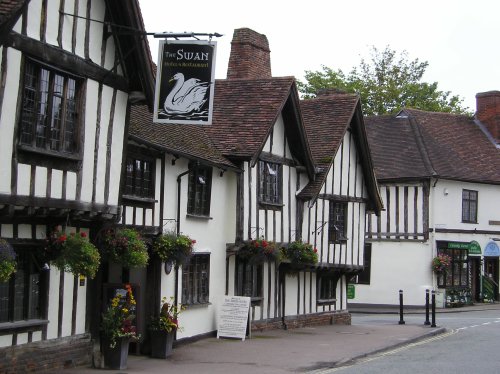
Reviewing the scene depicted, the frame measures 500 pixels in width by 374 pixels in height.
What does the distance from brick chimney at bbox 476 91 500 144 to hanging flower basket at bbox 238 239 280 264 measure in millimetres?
24973

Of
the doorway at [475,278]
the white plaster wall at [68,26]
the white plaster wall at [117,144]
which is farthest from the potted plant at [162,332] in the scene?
the doorway at [475,278]

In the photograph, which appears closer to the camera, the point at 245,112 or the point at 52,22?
the point at 52,22

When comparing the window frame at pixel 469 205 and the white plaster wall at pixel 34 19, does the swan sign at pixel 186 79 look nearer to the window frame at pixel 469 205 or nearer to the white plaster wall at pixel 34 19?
the white plaster wall at pixel 34 19

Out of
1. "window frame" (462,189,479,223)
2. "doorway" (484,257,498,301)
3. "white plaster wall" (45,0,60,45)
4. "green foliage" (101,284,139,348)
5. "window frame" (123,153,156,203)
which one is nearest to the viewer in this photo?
"white plaster wall" (45,0,60,45)

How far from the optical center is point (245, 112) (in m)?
22.2

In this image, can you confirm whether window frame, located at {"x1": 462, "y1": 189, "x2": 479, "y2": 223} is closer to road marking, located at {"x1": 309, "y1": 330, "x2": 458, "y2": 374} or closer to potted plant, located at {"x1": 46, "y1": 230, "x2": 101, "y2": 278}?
road marking, located at {"x1": 309, "y1": 330, "x2": 458, "y2": 374}

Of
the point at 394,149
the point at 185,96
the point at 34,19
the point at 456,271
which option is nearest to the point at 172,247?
the point at 185,96

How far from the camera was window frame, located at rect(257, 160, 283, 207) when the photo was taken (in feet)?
71.2

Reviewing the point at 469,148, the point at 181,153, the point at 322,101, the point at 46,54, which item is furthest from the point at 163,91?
the point at 469,148

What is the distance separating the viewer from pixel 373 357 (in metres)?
17.8

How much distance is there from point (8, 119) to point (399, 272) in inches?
1042

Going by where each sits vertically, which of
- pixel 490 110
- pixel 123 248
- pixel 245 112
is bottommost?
pixel 123 248

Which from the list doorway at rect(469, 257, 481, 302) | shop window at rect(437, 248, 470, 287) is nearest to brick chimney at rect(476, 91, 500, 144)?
doorway at rect(469, 257, 481, 302)

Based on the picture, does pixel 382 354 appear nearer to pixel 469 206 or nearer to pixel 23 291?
pixel 23 291
